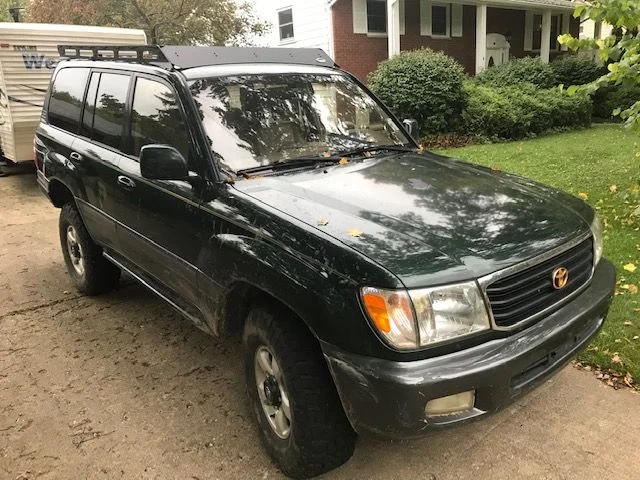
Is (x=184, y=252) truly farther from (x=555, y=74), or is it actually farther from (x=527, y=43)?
(x=527, y=43)

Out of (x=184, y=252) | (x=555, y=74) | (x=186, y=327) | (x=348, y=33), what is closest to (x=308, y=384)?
(x=184, y=252)

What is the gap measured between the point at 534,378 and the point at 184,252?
1.97 meters

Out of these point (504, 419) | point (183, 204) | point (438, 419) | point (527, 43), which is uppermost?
point (527, 43)

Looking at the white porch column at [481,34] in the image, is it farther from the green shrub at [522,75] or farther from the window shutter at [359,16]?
the window shutter at [359,16]

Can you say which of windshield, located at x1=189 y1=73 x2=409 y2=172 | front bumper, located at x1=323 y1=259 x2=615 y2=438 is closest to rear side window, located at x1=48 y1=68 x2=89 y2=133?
windshield, located at x1=189 y1=73 x2=409 y2=172

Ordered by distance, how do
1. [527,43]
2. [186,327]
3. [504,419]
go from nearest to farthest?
[504,419] < [186,327] < [527,43]

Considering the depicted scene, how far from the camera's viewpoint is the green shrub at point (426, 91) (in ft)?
42.0

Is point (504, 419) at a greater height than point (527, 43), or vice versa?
point (527, 43)

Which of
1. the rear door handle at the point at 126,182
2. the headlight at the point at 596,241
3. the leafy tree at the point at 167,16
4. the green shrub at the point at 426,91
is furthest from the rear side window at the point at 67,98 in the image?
the leafy tree at the point at 167,16

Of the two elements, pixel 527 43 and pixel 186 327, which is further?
pixel 527 43

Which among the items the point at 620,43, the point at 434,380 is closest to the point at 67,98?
the point at 434,380

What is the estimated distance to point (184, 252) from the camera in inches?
128

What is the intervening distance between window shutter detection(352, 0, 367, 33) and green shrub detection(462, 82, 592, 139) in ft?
15.6

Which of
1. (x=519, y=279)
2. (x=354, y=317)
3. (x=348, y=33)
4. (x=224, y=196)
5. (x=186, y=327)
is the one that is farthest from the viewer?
(x=348, y=33)
